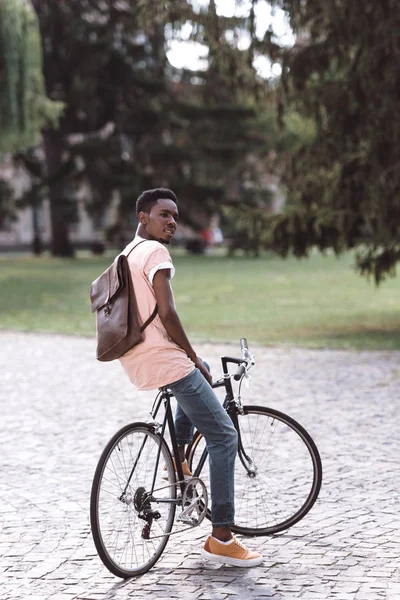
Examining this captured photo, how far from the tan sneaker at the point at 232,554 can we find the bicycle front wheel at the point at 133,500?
25cm

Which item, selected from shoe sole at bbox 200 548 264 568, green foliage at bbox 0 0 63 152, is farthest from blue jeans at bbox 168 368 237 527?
green foliage at bbox 0 0 63 152

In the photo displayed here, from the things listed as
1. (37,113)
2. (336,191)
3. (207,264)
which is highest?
(37,113)

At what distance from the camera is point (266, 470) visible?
6219mm

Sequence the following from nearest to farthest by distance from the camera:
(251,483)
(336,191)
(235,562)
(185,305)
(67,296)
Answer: (235,562), (251,483), (336,191), (185,305), (67,296)

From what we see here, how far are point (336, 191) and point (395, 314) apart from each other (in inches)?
197

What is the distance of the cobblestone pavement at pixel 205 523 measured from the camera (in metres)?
4.88

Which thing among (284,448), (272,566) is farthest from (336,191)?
(272,566)

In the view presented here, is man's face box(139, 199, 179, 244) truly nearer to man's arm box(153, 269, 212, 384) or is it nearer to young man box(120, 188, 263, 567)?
young man box(120, 188, 263, 567)

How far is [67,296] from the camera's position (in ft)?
80.0

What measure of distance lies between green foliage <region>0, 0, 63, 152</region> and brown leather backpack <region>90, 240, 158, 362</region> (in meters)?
22.8

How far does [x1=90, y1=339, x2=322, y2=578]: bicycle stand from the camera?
16.4 ft

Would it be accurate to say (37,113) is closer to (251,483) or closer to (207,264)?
(207,264)

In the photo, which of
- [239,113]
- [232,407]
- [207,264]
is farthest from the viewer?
[239,113]

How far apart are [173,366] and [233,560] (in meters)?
0.93
